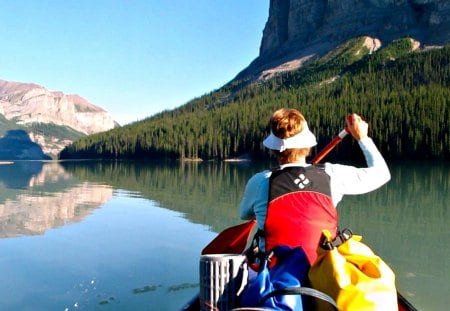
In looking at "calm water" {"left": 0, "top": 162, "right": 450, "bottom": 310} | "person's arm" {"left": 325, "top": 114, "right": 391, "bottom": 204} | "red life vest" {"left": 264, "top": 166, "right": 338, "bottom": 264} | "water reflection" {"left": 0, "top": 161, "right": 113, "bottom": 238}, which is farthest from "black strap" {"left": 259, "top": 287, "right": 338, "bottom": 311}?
"water reflection" {"left": 0, "top": 161, "right": 113, "bottom": 238}

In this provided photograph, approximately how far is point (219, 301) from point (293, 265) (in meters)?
0.66

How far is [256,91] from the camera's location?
171 meters

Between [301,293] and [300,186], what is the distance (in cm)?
103

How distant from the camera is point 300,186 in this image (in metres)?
4.23

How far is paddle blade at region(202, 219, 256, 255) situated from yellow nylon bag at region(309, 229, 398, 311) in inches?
76.3

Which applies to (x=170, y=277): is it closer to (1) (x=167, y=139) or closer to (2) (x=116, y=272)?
(2) (x=116, y=272)

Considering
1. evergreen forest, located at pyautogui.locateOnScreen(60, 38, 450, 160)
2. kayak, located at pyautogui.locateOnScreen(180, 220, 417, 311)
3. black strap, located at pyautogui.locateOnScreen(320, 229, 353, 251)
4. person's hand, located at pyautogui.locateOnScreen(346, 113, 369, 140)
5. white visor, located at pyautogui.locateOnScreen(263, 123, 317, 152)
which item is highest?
evergreen forest, located at pyautogui.locateOnScreen(60, 38, 450, 160)

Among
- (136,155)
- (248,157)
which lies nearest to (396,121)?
(248,157)

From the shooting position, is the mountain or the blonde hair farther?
the mountain

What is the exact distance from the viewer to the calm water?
927cm

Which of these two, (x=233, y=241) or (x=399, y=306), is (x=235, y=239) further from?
(x=399, y=306)

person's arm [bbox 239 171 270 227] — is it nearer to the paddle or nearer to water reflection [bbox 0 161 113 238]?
the paddle

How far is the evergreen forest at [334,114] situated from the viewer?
81.9 meters

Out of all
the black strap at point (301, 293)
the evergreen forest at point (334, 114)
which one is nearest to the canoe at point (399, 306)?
the black strap at point (301, 293)
